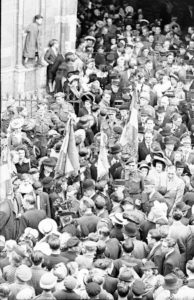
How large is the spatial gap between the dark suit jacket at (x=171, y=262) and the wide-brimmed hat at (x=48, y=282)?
8.08 feet

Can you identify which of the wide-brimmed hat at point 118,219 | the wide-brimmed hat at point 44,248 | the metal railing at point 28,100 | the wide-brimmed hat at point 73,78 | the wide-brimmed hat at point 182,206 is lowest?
the wide-brimmed hat at point 44,248

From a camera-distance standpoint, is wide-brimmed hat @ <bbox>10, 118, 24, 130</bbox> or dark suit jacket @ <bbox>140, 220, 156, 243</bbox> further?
wide-brimmed hat @ <bbox>10, 118, 24, 130</bbox>

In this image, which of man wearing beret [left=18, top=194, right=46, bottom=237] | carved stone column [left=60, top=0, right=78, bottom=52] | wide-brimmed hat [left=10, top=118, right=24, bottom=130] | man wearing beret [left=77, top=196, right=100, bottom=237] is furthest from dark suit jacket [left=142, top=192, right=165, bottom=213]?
carved stone column [left=60, top=0, right=78, bottom=52]

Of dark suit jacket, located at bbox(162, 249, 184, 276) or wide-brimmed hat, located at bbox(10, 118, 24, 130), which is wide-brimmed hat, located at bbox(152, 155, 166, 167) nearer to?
wide-brimmed hat, located at bbox(10, 118, 24, 130)

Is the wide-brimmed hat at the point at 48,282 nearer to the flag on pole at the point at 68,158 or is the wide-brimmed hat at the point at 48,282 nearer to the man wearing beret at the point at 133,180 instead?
the man wearing beret at the point at 133,180

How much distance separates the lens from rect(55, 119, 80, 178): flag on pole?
22.7 metres

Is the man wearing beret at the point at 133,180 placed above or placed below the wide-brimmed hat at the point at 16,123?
below

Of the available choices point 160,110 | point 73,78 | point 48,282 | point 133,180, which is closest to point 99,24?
point 73,78

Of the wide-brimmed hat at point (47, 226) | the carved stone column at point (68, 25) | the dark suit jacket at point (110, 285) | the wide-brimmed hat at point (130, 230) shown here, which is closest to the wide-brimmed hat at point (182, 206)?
the wide-brimmed hat at point (130, 230)

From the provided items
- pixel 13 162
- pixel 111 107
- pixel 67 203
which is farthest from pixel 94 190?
pixel 111 107

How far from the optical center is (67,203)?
20.7 metres

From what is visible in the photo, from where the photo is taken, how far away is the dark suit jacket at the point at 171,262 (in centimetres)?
1858

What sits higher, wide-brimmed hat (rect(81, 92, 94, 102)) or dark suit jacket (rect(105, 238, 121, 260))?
wide-brimmed hat (rect(81, 92, 94, 102))

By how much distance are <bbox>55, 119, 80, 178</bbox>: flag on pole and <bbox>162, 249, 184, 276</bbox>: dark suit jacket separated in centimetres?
422
